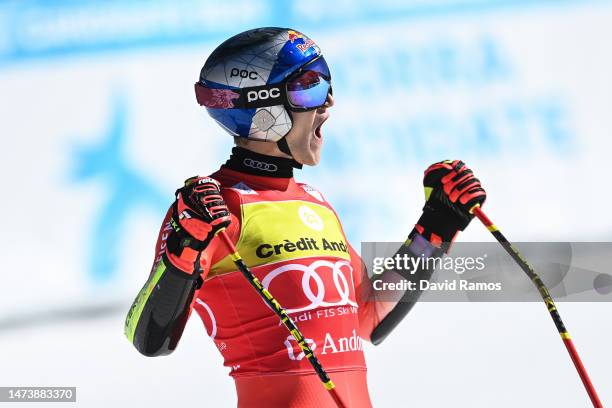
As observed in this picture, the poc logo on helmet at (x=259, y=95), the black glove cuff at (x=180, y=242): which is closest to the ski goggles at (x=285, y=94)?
the poc logo on helmet at (x=259, y=95)

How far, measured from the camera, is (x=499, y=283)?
6.06 metres

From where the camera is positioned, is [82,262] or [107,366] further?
[82,262]

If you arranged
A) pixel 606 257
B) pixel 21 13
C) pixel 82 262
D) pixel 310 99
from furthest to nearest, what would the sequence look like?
pixel 21 13 → pixel 82 262 → pixel 606 257 → pixel 310 99

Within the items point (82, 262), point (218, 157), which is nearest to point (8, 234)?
point (82, 262)

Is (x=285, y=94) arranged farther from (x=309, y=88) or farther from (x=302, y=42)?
(x=302, y=42)

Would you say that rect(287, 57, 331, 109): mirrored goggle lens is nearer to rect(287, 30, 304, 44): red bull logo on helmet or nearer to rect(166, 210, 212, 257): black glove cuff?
rect(287, 30, 304, 44): red bull logo on helmet

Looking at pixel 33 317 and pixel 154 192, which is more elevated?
pixel 154 192

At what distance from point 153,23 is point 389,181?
2.35 m

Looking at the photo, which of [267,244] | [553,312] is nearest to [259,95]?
[267,244]

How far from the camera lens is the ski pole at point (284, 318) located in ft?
12.3

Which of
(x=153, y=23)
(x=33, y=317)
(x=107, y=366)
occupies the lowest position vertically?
(x=107, y=366)

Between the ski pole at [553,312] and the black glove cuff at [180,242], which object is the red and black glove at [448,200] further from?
the black glove cuff at [180,242]

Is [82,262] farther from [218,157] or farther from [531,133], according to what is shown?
[531,133]

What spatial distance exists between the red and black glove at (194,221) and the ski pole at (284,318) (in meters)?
0.09
